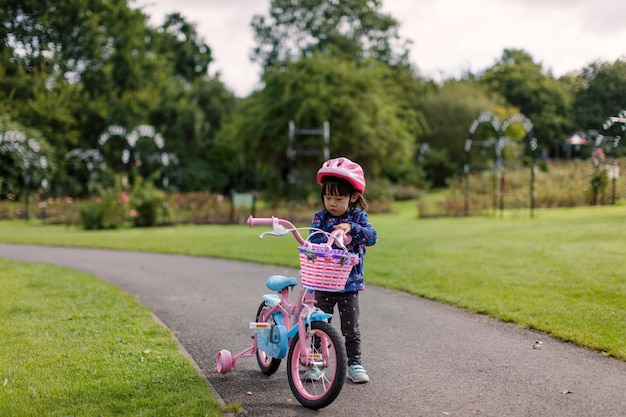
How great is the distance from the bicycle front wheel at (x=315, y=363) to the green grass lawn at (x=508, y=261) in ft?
6.93

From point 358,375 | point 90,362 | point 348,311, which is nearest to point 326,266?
point 348,311

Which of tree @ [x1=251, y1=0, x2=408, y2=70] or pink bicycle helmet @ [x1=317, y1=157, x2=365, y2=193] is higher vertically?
tree @ [x1=251, y1=0, x2=408, y2=70]

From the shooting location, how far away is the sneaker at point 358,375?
4.86m

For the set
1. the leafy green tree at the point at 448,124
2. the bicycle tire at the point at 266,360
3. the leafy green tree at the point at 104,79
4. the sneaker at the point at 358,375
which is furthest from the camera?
the leafy green tree at the point at 448,124

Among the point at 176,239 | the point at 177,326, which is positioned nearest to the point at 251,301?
the point at 177,326

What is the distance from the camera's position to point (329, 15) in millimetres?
48156

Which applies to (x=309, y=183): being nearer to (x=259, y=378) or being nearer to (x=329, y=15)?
(x=329, y=15)

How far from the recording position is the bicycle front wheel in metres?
4.32

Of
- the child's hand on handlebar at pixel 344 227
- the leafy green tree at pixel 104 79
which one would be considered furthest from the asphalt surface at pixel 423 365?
the leafy green tree at pixel 104 79

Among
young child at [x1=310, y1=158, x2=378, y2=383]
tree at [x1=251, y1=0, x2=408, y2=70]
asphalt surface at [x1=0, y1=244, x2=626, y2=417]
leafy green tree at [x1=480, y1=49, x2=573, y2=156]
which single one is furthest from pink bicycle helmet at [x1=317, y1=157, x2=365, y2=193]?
tree at [x1=251, y1=0, x2=408, y2=70]

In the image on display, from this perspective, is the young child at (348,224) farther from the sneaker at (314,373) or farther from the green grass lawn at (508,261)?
the green grass lawn at (508,261)

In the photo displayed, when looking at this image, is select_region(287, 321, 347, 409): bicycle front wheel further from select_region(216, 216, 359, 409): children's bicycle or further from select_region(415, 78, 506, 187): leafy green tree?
select_region(415, 78, 506, 187): leafy green tree

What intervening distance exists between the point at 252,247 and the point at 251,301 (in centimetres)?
649

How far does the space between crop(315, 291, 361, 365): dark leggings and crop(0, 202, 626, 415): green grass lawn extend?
2.09 m
